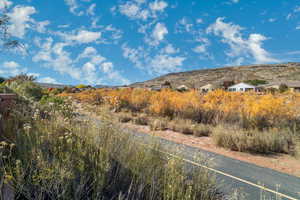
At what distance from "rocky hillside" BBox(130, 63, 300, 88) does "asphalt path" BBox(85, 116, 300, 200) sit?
73663mm

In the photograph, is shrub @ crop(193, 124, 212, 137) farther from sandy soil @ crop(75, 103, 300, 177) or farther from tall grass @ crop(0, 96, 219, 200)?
tall grass @ crop(0, 96, 219, 200)

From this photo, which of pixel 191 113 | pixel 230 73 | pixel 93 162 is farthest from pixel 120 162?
pixel 230 73

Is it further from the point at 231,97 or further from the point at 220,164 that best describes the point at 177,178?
the point at 231,97

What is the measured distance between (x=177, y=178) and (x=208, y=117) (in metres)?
9.66

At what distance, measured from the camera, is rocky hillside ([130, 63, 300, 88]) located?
7972cm

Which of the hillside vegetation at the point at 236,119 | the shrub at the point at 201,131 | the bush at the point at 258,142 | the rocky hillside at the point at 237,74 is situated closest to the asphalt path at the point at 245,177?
the hillside vegetation at the point at 236,119

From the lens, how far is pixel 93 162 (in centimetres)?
288

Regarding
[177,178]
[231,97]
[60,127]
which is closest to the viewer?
[177,178]

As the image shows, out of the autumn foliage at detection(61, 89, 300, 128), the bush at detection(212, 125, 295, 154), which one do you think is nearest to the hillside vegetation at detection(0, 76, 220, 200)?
the autumn foliage at detection(61, 89, 300, 128)

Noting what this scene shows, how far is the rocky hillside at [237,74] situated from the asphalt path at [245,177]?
7366 cm

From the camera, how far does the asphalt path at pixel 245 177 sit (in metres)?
3.75

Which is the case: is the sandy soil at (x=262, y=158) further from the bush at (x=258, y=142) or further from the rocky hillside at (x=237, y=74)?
the rocky hillside at (x=237, y=74)

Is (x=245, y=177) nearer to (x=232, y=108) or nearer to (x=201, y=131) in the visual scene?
(x=201, y=131)

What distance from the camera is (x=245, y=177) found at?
480 cm
